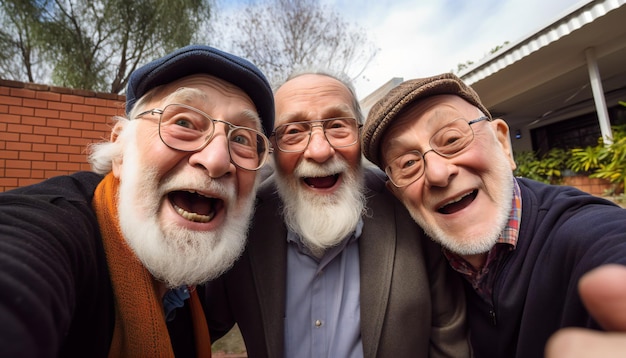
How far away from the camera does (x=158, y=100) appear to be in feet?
4.70

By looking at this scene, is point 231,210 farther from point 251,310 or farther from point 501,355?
point 501,355

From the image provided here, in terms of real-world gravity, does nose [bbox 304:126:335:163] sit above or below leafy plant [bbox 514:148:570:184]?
below

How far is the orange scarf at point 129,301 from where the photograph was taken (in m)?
1.16

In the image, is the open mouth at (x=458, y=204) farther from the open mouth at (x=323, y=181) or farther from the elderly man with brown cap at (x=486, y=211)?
the open mouth at (x=323, y=181)

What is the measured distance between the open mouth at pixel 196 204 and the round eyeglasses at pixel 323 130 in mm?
550

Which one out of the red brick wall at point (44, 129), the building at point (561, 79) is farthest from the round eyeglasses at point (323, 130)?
the red brick wall at point (44, 129)

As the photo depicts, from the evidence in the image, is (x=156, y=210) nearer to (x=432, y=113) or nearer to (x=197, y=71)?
(x=197, y=71)

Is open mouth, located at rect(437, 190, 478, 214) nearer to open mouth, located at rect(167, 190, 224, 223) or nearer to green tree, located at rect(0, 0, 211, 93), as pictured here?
open mouth, located at rect(167, 190, 224, 223)

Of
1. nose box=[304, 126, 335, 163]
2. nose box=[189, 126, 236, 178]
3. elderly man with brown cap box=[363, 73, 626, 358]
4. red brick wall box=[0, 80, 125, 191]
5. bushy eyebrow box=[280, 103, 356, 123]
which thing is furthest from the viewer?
red brick wall box=[0, 80, 125, 191]

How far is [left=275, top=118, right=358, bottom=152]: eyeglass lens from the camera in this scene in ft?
5.88

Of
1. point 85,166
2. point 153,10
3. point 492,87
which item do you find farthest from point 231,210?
point 153,10

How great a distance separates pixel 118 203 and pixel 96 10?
9.95 m

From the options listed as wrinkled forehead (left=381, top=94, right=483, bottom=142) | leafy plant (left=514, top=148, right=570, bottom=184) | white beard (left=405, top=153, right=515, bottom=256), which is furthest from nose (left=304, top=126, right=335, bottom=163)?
leafy plant (left=514, top=148, right=570, bottom=184)

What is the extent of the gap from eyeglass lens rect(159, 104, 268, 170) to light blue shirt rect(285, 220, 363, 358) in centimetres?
62
